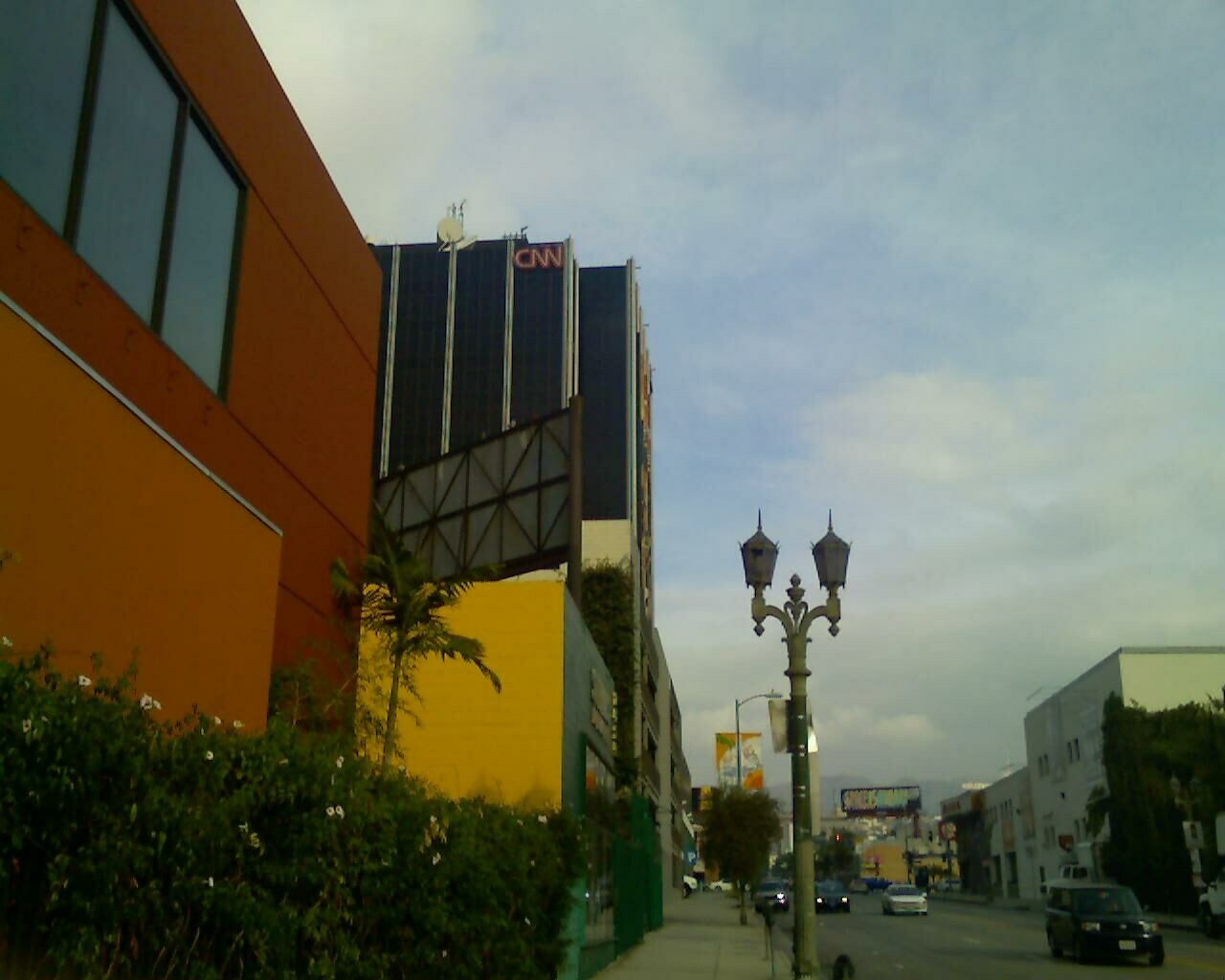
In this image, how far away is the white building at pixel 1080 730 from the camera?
203 ft

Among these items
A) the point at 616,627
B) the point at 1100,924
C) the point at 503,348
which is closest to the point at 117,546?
the point at 1100,924

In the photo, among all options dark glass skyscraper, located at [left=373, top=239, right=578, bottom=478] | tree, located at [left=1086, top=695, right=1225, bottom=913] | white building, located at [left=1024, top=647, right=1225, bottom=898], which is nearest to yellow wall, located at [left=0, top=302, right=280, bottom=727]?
tree, located at [left=1086, top=695, right=1225, bottom=913]

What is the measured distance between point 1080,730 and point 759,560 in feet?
209

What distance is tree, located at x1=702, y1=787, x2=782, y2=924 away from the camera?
40688 millimetres

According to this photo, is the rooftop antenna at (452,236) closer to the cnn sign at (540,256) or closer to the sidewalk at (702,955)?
the cnn sign at (540,256)

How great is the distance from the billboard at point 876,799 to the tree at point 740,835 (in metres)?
149

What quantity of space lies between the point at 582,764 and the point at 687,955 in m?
5.75

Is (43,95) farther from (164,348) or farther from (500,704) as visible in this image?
(500,704)

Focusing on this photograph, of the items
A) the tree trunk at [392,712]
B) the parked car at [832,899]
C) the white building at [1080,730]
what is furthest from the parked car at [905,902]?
the tree trunk at [392,712]

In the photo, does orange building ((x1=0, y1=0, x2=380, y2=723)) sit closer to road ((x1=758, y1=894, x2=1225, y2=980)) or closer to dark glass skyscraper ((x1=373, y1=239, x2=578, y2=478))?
road ((x1=758, y1=894, x2=1225, y2=980))

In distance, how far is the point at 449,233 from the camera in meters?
93.8

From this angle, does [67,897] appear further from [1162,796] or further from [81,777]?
[1162,796]

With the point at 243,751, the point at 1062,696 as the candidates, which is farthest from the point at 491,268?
the point at 243,751

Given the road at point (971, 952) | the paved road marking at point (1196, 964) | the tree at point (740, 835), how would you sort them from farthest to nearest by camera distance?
the tree at point (740, 835)
the paved road marking at point (1196, 964)
the road at point (971, 952)
